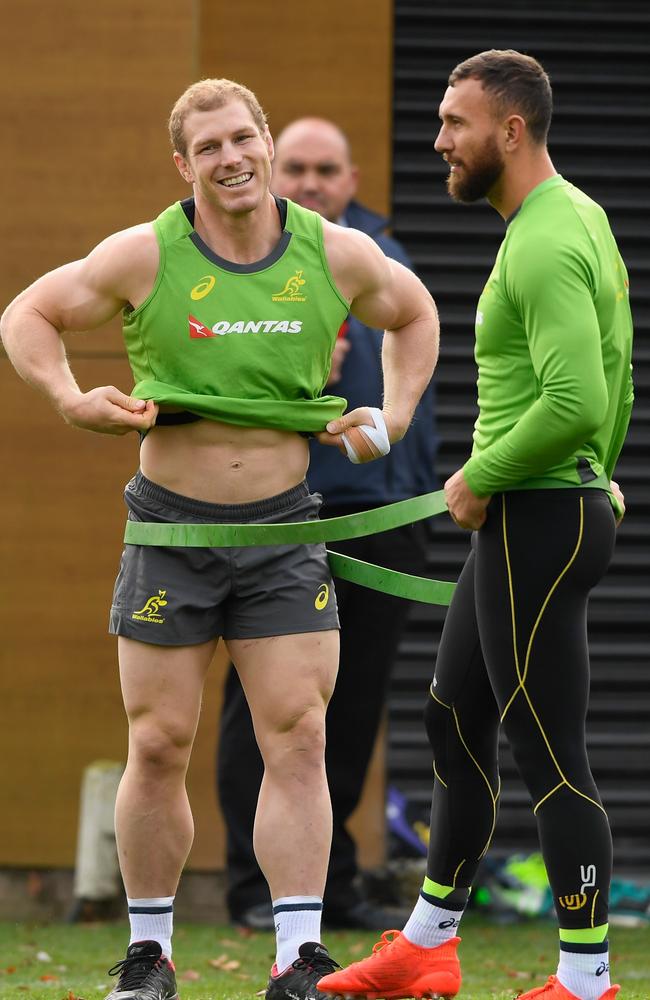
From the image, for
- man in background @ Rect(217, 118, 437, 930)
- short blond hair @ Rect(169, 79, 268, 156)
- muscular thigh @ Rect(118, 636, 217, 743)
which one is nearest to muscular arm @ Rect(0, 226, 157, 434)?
short blond hair @ Rect(169, 79, 268, 156)

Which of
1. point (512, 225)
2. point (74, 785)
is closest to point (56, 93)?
point (74, 785)

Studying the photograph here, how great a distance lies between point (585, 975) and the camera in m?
4.05

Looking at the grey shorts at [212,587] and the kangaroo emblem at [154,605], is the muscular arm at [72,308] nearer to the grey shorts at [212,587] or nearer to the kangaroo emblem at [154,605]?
the grey shorts at [212,587]

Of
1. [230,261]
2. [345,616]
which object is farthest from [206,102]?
[345,616]

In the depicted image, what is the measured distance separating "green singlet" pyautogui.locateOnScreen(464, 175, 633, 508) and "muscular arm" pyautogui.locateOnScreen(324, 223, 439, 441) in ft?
1.45

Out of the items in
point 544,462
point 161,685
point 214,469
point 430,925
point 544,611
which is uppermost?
point 544,462

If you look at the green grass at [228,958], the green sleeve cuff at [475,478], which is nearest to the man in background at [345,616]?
the green grass at [228,958]

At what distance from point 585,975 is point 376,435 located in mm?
1424

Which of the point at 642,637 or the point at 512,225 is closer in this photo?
the point at 512,225

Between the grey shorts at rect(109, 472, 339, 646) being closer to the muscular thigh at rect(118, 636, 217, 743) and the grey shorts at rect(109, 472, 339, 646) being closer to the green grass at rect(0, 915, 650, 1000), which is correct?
the muscular thigh at rect(118, 636, 217, 743)

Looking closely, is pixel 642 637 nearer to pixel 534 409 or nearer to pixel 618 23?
pixel 618 23

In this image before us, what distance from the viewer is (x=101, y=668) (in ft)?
25.5

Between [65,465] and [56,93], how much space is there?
1.67m

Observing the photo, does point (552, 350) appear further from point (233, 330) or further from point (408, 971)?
point (408, 971)
